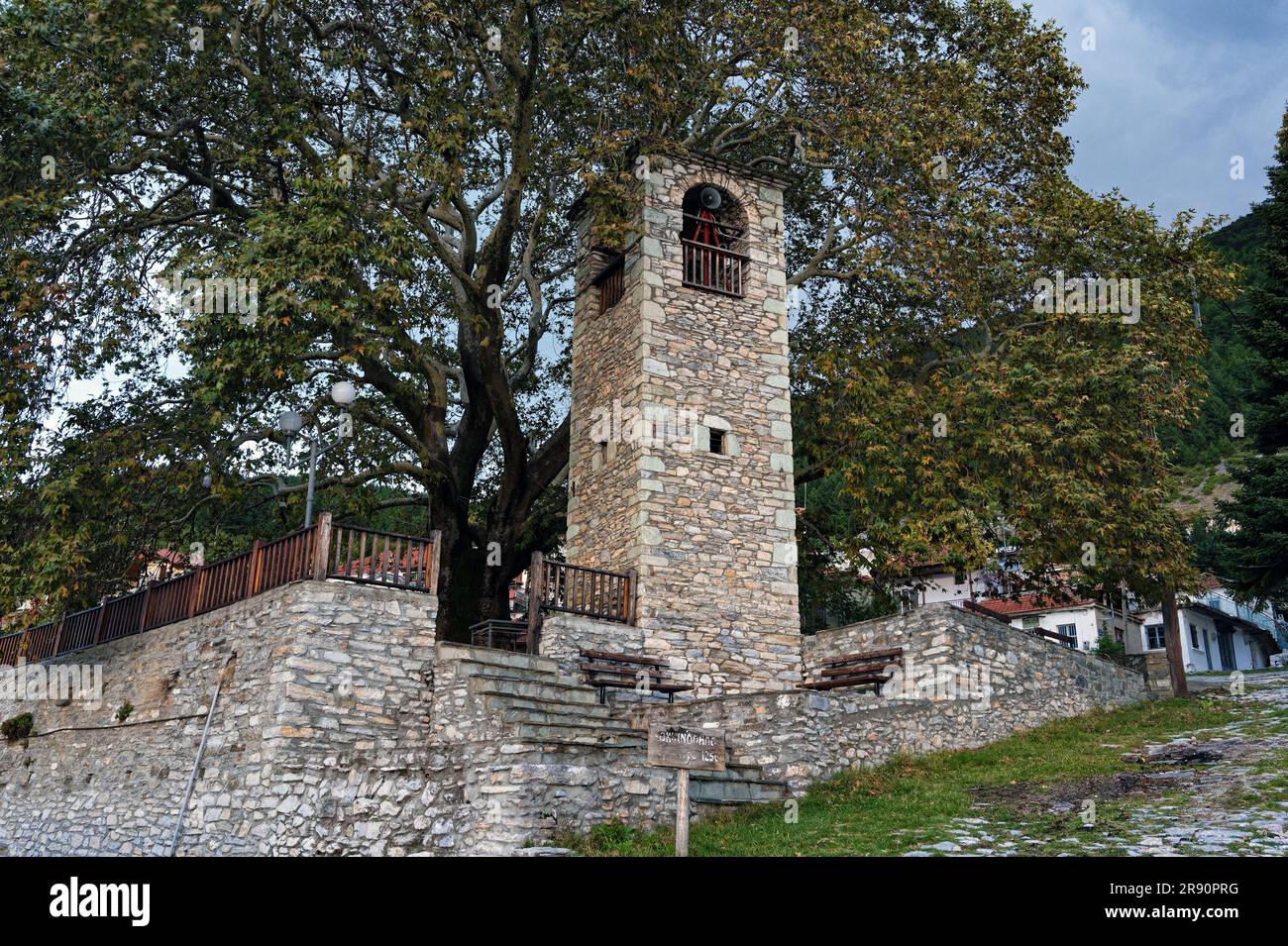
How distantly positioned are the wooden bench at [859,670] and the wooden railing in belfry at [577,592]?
10.6ft

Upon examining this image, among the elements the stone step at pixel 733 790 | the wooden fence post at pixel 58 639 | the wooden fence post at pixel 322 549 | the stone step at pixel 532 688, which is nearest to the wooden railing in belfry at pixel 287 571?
the wooden fence post at pixel 322 549

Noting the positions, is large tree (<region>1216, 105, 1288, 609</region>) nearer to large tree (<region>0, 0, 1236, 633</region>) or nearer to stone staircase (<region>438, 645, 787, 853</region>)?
large tree (<region>0, 0, 1236, 633</region>)

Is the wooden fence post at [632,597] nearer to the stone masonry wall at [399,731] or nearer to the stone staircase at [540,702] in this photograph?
the stone masonry wall at [399,731]

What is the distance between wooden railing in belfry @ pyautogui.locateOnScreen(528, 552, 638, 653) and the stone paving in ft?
19.2

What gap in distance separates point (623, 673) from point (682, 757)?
4.85 metres

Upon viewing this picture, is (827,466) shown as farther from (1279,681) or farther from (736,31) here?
(1279,681)

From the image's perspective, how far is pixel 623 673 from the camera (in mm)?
14180

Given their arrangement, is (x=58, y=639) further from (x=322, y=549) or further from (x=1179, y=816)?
(x=1179, y=816)

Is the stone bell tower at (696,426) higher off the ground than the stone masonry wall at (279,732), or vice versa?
the stone bell tower at (696,426)

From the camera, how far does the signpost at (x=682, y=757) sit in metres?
9.27

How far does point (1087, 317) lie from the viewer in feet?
61.9

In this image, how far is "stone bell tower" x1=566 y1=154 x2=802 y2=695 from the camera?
1556 cm

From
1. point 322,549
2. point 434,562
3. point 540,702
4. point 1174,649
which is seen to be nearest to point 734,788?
point 540,702

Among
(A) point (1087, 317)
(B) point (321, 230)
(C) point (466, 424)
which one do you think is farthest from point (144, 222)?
(A) point (1087, 317)
